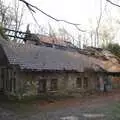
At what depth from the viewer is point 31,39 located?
107 feet

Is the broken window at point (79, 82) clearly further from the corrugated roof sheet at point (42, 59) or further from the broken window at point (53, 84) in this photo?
the broken window at point (53, 84)

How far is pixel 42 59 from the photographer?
24.6 m

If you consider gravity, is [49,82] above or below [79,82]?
above

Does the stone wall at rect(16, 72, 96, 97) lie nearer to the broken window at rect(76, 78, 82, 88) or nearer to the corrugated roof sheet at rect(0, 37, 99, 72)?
the broken window at rect(76, 78, 82, 88)

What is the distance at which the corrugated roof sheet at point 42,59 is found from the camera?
22.5m

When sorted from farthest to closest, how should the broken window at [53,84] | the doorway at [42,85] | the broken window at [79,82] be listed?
the broken window at [79,82], the broken window at [53,84], the doorway at [42,85]

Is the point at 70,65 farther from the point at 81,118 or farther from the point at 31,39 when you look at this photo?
the point at 81,118

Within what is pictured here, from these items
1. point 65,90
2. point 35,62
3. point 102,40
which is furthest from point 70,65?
point 102,40

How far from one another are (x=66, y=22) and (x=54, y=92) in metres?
18.6

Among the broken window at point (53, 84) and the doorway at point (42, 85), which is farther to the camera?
the broken window at point (53, 84)

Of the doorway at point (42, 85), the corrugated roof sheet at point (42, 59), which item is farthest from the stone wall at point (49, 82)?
the corrugated roof sheet at point (42, 59)

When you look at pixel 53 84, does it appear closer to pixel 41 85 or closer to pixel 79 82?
pixel 41 85

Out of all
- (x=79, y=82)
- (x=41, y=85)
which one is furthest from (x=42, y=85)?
(x=79, y=82)

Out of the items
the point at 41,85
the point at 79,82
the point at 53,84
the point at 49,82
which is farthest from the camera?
the point at 79,82
